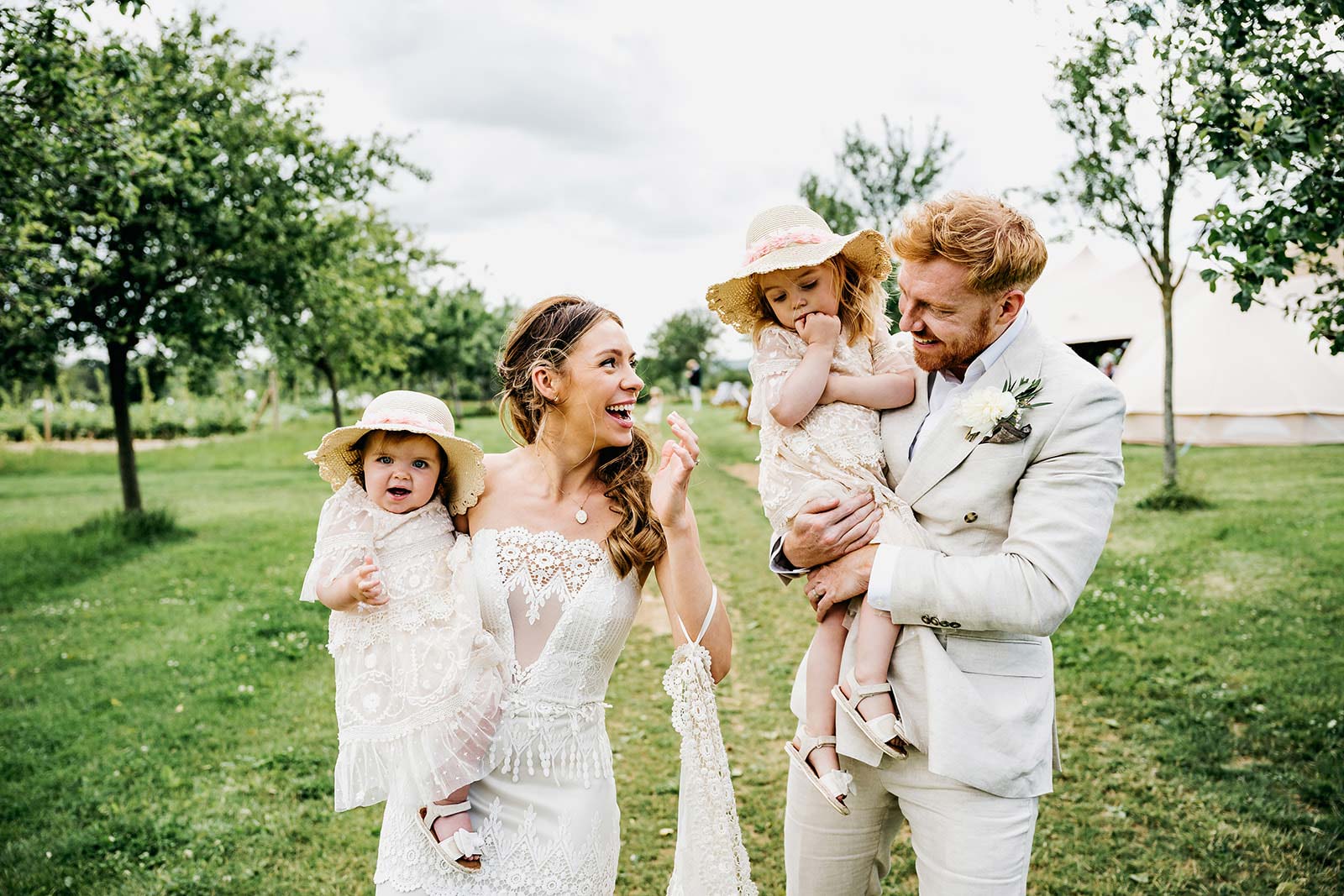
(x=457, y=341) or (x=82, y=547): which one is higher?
(x=457, y=341)

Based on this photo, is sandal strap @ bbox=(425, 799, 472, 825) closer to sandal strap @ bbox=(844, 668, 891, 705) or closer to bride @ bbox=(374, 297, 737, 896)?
bride @ bbox=(374, 297, 737, 896)

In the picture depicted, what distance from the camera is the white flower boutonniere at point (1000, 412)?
2.45 metres

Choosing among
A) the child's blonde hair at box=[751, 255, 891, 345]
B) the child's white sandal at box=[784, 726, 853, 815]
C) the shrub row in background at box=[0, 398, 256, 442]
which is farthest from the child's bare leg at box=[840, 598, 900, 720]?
the shrub row in background at box=[0, 398, 256, 442]

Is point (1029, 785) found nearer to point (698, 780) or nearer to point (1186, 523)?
point (698, 780)

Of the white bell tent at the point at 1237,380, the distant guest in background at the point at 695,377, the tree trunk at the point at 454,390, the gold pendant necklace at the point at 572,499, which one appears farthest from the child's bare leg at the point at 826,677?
the tree trunk at the point at 454,390

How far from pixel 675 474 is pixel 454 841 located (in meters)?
1.32

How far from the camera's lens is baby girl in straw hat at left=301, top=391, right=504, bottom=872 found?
8.77ft

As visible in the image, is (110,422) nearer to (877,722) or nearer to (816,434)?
(816,434)

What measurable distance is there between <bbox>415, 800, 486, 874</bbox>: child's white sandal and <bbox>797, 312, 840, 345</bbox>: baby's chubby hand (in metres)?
1.92

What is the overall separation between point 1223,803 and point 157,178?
942cm

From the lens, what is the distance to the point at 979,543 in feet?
8.48

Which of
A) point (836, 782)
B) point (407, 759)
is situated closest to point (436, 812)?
point (407, 759)

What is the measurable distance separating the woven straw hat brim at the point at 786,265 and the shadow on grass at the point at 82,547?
38.2 feet

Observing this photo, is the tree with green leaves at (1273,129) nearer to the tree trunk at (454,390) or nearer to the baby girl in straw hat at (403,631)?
the baby girl in straw hat at (403,631)
